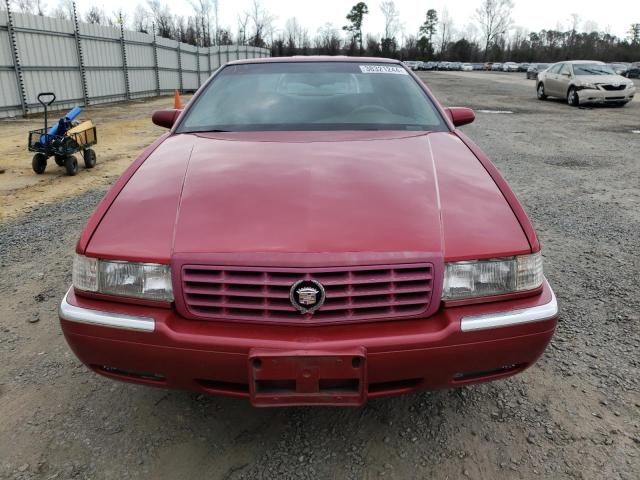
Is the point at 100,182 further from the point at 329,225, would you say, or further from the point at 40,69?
the point at 40,69

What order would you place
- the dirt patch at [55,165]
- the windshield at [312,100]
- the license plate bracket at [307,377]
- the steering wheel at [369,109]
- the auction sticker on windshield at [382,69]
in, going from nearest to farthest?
the license plate bracket at [307,377] < the windshield at [312,100] < the steering wheel at [369,109] < the auction sticker on windshield at [382,69] < the dirt patch at [55,165]

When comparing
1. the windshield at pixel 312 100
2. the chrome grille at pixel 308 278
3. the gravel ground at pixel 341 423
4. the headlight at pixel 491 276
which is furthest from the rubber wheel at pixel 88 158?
the headlight at pixel 491 276

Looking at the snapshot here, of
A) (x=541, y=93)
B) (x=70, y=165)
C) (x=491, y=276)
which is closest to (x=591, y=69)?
(x=541, y=93)

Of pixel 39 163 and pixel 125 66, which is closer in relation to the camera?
pixel 39 163

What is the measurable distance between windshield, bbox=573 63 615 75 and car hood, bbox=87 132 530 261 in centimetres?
1666

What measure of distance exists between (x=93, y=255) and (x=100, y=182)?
5.20 m

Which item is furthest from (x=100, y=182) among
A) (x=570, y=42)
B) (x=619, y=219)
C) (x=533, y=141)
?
(x=570, y=42)

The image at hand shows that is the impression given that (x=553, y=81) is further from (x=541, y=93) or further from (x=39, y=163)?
(x=39, y=163)

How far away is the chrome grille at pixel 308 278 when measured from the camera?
1.68 meters

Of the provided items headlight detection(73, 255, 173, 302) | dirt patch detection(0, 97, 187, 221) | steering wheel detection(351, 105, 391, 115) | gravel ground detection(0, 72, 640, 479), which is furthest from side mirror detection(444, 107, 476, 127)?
dirt patch detection(0, 97, 187, 221)

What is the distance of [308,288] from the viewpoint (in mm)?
1658

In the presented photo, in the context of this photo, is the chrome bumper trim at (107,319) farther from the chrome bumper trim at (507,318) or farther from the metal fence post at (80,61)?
the metal fence post at (80,61)

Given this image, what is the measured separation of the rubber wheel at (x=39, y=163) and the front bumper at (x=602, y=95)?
15.5 metres

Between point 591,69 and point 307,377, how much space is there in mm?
18141
